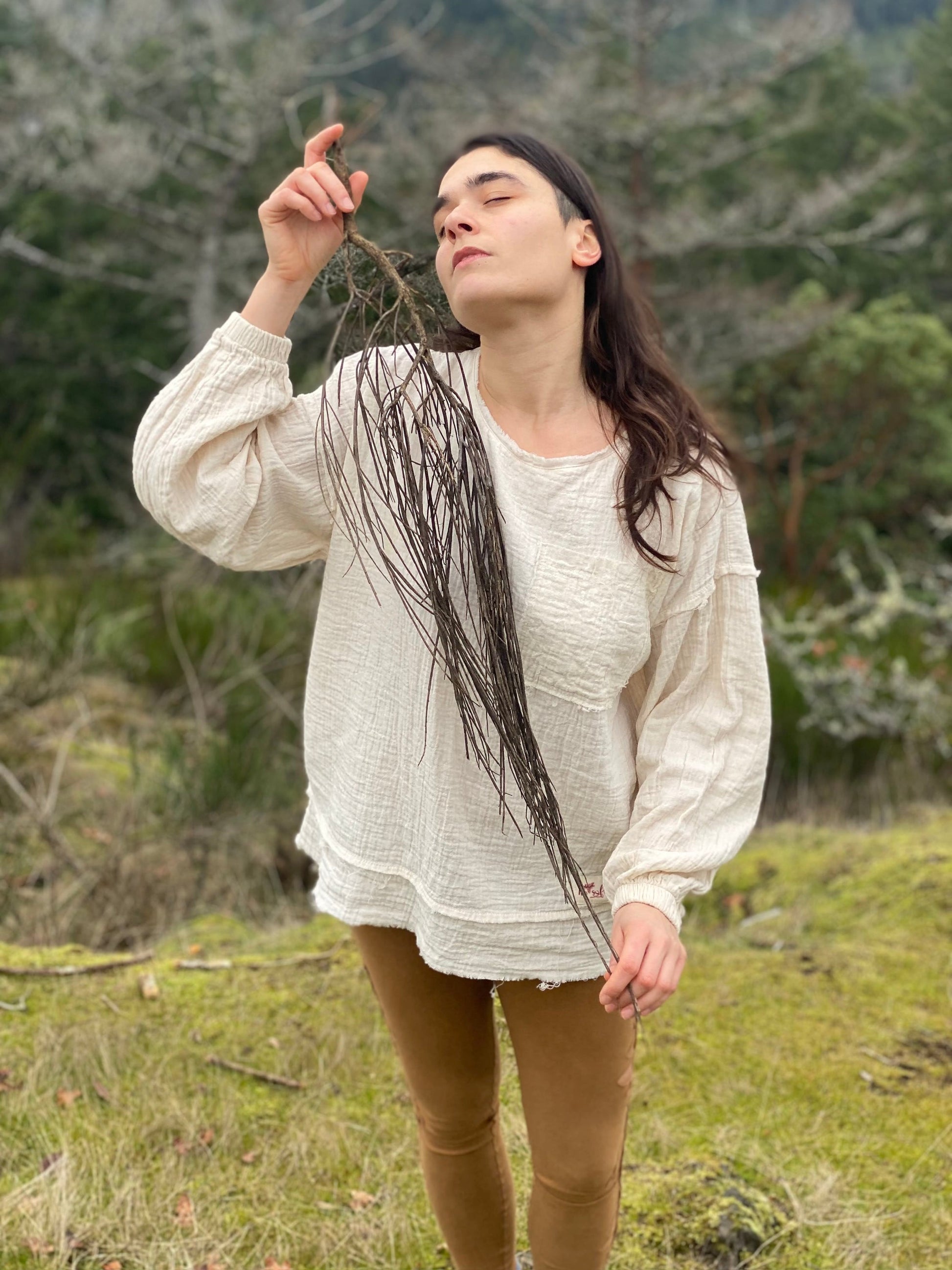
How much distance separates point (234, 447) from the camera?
1.40 m

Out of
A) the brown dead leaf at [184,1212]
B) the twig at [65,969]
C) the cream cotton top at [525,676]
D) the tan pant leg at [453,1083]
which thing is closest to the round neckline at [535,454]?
the cream cotton top at [525,676]

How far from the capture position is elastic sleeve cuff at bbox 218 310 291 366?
4.50 ft

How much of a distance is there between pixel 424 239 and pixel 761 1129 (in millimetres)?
7736

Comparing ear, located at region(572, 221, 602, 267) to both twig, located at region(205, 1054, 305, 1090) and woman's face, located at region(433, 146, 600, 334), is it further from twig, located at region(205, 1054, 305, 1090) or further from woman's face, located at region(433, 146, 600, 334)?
twig, located at region(205, 1054, 305, 1090)

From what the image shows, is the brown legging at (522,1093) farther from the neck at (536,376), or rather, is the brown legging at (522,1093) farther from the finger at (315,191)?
the finger at (315,191)

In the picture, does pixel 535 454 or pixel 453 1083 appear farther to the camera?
pixel 453 1083

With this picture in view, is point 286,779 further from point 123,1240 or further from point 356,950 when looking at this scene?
point 123,1240

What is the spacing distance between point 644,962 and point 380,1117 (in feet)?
4.07

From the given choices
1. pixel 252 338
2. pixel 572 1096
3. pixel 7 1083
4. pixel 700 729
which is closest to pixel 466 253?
pixel 252 338

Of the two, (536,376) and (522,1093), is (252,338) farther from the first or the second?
(522,1093)

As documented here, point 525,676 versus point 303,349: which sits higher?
point 303,349

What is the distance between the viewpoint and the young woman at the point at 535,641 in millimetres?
1389

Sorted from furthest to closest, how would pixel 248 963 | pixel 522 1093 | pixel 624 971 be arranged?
pixel 248 963 < pixel 522 1093 < pixel 624 971

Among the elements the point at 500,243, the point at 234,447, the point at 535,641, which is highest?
the point at 500,243
